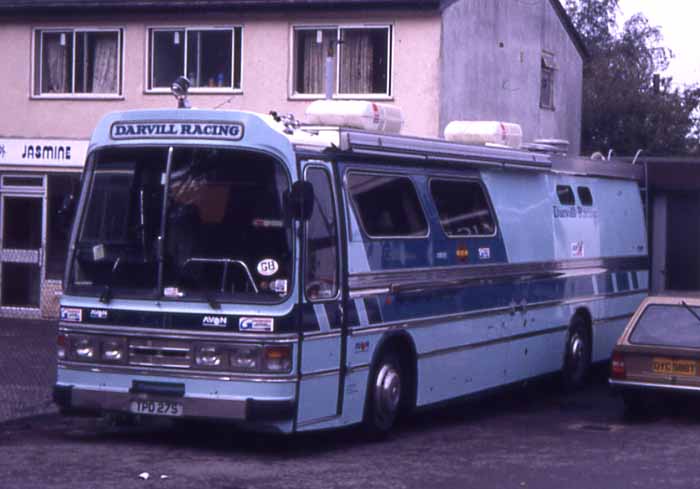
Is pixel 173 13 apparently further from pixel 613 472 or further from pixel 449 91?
pixel 613 472

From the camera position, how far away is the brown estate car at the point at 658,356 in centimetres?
1397

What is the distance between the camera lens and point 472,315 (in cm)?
1407

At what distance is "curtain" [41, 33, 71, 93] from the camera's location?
24359 millimetres

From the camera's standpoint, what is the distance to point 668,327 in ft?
47.6

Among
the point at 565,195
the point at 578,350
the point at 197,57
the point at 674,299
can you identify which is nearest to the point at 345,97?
the point at 197,57

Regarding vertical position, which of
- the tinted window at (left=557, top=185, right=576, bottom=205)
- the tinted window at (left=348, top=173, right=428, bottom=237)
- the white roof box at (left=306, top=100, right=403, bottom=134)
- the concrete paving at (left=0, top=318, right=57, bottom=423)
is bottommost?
the concrete paving at (left=0, top=318, right=57, bottom=423)

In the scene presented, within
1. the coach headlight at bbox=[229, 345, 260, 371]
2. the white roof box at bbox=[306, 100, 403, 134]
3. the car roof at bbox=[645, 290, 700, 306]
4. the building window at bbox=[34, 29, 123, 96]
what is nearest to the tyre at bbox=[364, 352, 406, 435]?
the coach headlight at bbox=[229, 345, 260, 371]

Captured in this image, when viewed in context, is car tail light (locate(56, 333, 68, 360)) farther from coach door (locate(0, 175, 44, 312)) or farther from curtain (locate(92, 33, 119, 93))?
curtain (locate(92, 33, 119, 93))

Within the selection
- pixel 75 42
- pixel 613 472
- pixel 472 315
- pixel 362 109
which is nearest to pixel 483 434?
pixel 472 315

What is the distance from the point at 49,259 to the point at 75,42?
4031 mm

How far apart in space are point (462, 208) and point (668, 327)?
8.82 ft

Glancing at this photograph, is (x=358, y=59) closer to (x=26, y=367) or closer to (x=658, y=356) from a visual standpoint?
(x=26, y=367)

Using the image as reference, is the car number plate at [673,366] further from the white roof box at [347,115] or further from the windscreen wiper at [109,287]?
the windscreen wiper at [109,287]

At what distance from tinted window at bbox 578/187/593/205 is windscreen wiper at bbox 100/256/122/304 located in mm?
8028
